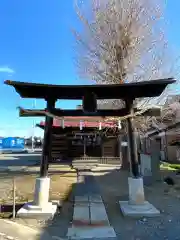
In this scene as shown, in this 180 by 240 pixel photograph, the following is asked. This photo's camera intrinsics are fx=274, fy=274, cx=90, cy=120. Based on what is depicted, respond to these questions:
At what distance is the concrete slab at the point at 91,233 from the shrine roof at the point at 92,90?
360cm

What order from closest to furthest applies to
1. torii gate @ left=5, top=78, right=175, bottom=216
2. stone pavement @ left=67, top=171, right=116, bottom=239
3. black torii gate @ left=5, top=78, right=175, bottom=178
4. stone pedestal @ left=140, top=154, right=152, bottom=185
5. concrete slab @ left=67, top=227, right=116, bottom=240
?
concrete slab @ left=67, top=227, right=116, bottom=240 < stone pavement @ left=67, top=171, right=116, bottom=239 < torii gate @ left=5, top=78, right=175, bottom=216 < black torii gate @ left=5, top=78, right=175, bottom=178 < stone pedestal @ left=140, top=154, right=152, bottom=185

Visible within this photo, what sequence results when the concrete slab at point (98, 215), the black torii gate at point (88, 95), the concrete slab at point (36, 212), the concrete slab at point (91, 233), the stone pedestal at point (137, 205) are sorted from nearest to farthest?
the concrete slab at point (91, 233) < the concrete slab at point (98, 215) < the concrete slab at point (36, 212) < the stone pedestal at point (137, 205) < the black torii gate at point (88, 95)

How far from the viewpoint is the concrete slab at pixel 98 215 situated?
Answer: 20.3 feet

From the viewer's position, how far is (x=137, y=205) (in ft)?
24.0

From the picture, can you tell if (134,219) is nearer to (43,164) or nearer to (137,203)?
(137,203)

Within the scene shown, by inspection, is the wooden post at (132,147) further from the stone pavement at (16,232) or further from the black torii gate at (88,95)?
the stone pavement at (16,232)

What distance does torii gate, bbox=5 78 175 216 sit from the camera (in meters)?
7.18

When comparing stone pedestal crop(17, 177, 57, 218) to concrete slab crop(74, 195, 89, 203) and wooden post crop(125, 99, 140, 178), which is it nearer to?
concrete slab crop(74, 195, 89, 203)

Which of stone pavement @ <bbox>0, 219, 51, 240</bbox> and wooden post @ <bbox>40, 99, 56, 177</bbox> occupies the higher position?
wooden post @ <bbox>40, 99, 56, 177</bbox>

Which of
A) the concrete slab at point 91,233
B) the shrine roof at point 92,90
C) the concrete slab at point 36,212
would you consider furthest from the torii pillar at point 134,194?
the concrete slab at point 36,212


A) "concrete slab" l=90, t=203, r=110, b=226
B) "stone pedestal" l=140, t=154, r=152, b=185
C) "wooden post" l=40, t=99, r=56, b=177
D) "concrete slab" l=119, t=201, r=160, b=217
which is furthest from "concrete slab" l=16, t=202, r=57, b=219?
"stone pedestal" l=140, t=154, r=152, b=185

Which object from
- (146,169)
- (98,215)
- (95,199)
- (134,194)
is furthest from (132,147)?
(146,169)

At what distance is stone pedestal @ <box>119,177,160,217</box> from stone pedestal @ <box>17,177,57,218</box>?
1922 mm

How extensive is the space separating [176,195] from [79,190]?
3529 mm
